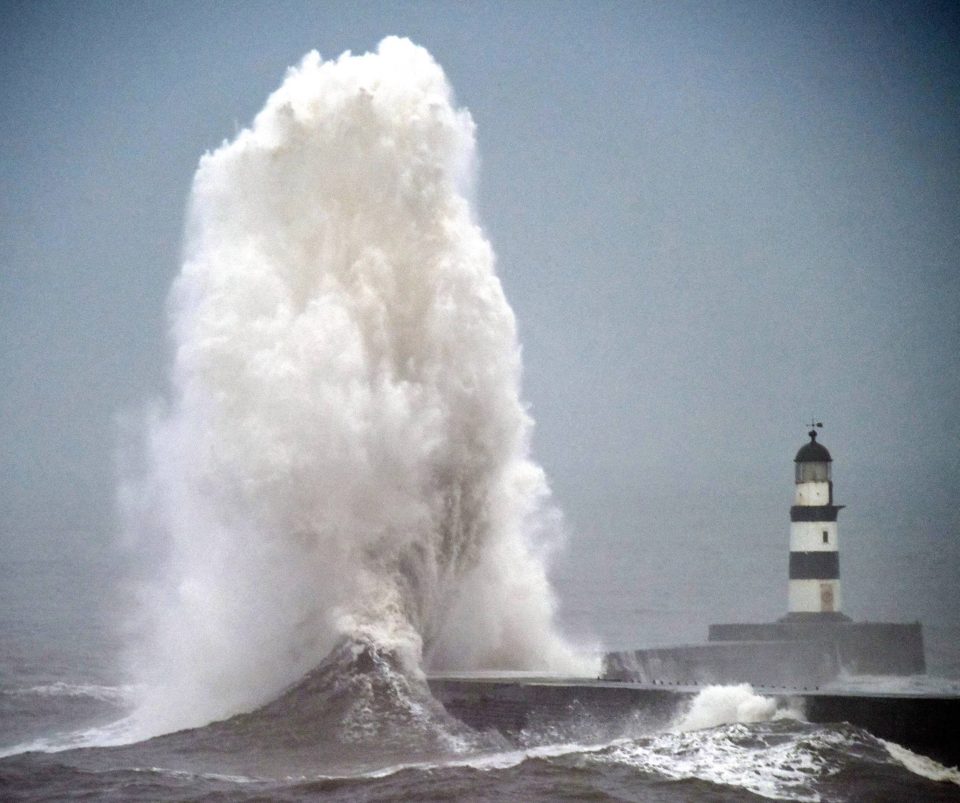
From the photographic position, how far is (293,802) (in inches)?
595

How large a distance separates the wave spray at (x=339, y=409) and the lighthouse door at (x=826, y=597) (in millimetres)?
9865

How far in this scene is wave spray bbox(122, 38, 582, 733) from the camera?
22109mm

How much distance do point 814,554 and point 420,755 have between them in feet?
56.2

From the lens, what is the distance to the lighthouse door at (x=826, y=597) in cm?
3262

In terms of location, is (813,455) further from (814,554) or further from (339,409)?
(339,409)

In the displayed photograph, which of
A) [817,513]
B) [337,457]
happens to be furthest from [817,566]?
[337,457]

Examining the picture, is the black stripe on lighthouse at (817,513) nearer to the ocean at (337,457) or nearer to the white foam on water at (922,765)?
the ocean at (337,457)

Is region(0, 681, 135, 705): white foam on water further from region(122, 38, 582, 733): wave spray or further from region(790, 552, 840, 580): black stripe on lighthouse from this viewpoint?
region(790, 552, 840, 580): black stripe on lighthouse

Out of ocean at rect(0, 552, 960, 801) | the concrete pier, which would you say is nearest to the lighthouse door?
the concrete pier

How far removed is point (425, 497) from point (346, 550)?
1.60 metres

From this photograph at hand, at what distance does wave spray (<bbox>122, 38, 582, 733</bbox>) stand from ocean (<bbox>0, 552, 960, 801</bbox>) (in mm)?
1435

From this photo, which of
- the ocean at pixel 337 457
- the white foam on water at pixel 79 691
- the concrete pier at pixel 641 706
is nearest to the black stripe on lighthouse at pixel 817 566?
the ocean at pixel 337 457

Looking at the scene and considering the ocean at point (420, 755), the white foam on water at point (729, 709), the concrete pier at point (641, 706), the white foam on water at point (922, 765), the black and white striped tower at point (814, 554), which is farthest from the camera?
the black and white striped tower at point (814, 554)

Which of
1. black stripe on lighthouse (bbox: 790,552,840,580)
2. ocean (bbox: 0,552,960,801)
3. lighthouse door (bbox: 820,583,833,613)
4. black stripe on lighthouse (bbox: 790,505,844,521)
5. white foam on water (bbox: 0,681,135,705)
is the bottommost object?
ocean (bbox: 0,552,960,801)
